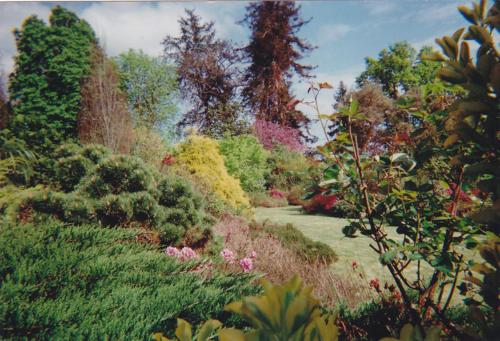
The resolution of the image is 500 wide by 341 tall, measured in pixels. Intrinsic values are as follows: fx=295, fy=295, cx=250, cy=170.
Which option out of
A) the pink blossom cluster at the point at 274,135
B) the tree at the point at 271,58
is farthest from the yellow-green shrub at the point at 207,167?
the tree at the point at 271,58

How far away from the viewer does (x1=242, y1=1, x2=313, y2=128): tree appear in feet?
68.8

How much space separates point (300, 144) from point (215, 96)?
7215 millimetres

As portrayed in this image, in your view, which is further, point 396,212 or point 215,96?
point 215,96

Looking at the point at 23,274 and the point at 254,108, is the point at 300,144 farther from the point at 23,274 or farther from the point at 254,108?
the point at 23,274

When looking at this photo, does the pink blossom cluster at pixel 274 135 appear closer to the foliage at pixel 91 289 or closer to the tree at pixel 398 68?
the tree at pixel 398 68

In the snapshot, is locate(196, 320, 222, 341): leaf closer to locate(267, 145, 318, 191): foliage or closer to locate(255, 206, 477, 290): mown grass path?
locate(255, 206, 477, 290): mown grass path

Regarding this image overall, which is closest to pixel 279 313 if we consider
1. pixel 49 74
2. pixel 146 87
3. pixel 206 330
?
pixel 206 330

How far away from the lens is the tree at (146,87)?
18.6 metres

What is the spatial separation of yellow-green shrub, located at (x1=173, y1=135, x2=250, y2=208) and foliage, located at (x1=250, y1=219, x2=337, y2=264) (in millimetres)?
1809

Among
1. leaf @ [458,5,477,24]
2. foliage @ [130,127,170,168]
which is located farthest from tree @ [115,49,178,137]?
leaf @ [458,5,477,24]

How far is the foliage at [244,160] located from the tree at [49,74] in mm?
8389

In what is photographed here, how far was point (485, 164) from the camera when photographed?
586 mm

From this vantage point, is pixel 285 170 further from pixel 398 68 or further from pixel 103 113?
pixel 398 68

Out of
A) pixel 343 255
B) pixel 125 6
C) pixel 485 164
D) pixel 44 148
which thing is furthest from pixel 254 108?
pixel 485 164
